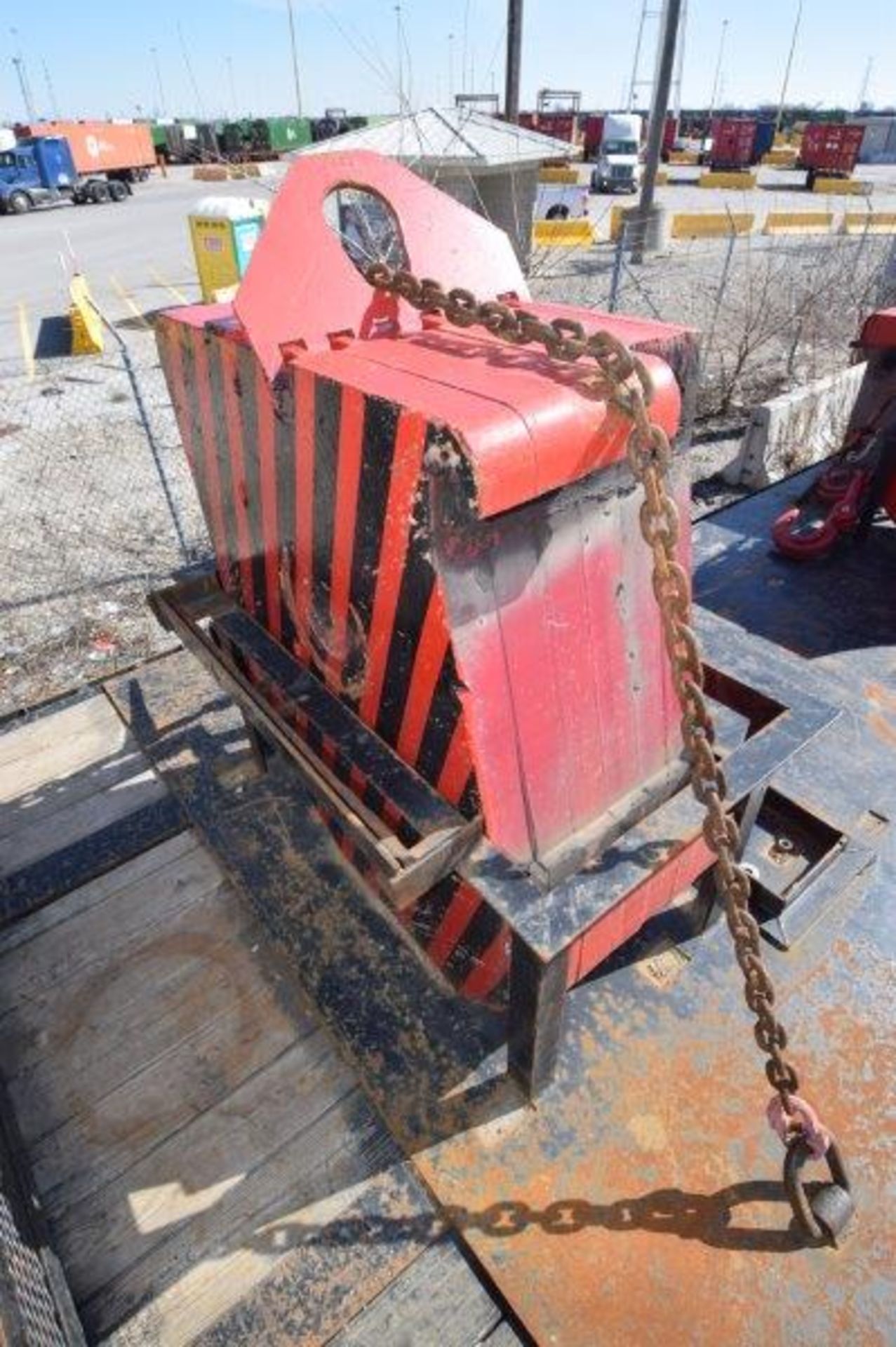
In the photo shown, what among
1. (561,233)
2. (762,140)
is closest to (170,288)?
(561,233)

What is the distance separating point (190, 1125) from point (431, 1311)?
32.1 inches

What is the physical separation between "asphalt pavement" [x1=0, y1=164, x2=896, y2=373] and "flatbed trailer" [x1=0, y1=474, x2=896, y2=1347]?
758 centimetres

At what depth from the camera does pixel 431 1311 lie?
69.6 inches

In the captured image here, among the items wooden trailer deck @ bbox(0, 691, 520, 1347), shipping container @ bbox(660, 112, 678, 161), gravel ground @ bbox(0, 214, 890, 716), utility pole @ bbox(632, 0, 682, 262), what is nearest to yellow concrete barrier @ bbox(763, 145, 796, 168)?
shipping container @ bbox(660, 112, 678, 161)

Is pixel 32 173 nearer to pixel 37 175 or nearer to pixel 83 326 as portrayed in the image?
pixel 37 175

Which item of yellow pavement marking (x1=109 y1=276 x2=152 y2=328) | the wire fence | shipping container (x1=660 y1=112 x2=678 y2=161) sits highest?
shipping container (x1=660 y1=112 x2=678 y2=161)

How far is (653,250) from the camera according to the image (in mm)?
16734

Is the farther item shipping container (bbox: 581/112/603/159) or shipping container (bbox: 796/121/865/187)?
shipping container (bbox: 581/112/603/159)

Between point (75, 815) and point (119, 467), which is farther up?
point (75, 815)

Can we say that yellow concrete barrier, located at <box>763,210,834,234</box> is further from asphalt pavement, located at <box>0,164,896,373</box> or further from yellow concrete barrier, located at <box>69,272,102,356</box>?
yellow concrete barrier, located at <box>69,272,102,356</box>

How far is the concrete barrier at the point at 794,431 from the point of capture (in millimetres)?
5898

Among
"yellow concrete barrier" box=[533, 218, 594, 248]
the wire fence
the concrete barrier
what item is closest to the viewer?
the concrete barrier

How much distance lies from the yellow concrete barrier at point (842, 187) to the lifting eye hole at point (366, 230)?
2836cm

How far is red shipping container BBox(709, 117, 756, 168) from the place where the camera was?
1426 inches
